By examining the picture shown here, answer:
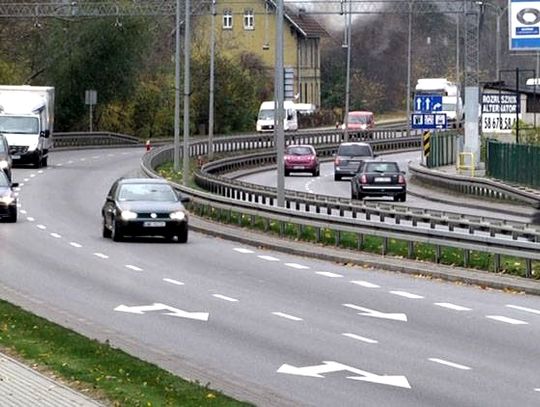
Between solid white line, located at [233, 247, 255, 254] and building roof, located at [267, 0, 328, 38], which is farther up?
building roof, located at [267, 0, 328, 38]

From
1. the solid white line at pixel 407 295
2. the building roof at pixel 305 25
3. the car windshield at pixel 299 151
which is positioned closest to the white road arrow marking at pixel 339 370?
the solid white line at pixel 407 295

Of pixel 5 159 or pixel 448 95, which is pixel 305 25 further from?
pixel 5 159

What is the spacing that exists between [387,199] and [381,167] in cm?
115

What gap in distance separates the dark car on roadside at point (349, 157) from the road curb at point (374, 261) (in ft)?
108

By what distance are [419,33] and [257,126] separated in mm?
51147

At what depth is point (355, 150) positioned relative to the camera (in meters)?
73.8

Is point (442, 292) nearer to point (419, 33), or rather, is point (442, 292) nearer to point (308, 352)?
point (308, 352)

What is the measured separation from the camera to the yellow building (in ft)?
430

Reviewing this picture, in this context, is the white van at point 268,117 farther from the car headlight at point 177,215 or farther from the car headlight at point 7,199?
the car headlight at point 177,215

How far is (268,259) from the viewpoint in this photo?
32.3 meters

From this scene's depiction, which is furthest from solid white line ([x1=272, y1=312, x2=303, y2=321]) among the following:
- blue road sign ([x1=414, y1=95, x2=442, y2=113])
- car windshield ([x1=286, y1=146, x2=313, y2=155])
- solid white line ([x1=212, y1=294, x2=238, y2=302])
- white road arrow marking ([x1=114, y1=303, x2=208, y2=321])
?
car windshield ([x1=286, y1=146, x2=313, y2=155])

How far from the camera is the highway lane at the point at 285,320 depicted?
16.1 metres

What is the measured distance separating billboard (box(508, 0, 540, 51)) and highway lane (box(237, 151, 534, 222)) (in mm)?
6964

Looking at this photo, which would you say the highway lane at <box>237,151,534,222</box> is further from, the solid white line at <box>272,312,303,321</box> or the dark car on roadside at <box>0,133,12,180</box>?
the solid white line at <box>272,312,303,321</box>
